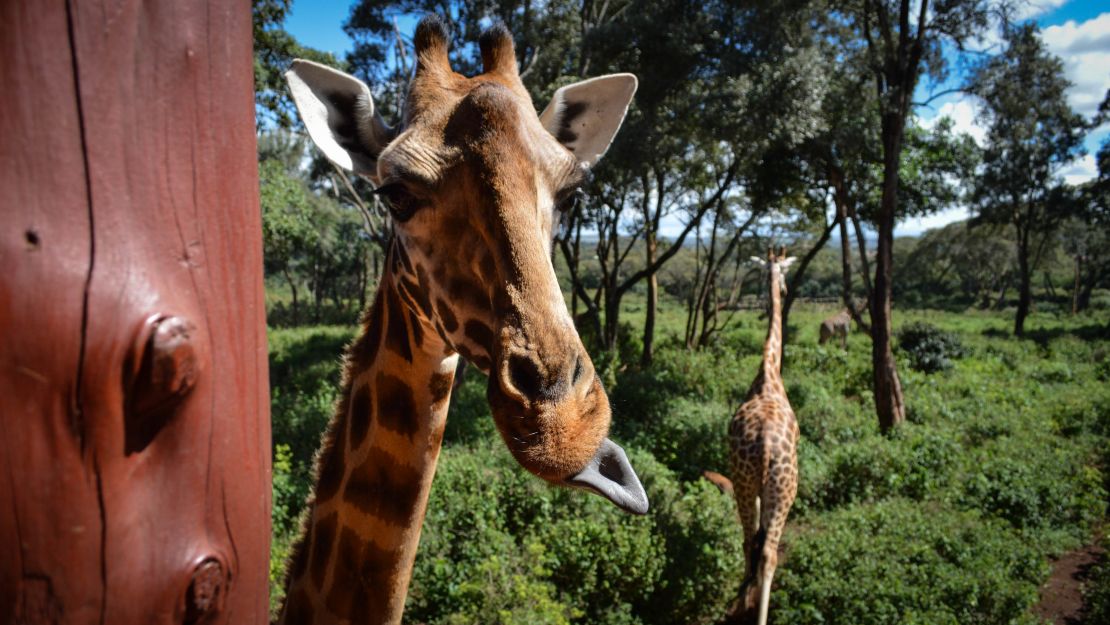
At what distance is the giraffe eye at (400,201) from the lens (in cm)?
168

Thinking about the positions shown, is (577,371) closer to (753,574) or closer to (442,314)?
(442,314)

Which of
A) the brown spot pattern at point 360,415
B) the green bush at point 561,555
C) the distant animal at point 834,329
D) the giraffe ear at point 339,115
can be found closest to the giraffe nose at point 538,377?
the brown spot pattern at point 360,415

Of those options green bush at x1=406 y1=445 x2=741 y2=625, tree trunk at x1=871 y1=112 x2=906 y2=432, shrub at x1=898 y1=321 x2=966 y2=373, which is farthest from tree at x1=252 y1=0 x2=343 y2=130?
shrub at x1=898 y1=321 x2=966 y2=373

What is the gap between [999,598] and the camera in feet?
18.0

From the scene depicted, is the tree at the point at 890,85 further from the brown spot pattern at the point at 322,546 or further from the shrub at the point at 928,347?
the brown spot pattern at the point at 322,546

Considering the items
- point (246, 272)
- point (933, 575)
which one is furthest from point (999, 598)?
point (246, 272)

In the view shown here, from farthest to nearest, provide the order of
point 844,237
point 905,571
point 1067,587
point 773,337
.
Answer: point 844,237 < point 773,337 < point 1067,587 < point 905,571

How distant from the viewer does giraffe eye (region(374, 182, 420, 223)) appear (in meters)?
1.68

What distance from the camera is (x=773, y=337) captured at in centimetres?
701

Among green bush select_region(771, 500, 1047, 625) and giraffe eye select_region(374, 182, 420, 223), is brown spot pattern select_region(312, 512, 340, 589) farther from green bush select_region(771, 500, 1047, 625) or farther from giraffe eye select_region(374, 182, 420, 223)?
green bush select_region(771, 500, 1047, 625)

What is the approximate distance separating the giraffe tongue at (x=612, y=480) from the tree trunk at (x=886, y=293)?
1068 cm

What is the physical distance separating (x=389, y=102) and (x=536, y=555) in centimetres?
1016

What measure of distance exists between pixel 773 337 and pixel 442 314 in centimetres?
604

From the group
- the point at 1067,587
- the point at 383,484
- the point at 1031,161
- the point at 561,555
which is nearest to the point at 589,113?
the point at 383,484
